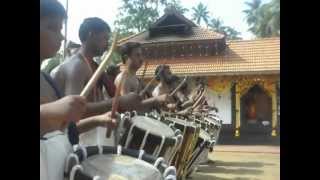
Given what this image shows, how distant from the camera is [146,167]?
1.41 metres

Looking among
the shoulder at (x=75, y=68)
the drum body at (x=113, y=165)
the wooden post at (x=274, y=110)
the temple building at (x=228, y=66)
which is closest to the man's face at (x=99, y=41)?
the shoulder at (x=75, y=68)

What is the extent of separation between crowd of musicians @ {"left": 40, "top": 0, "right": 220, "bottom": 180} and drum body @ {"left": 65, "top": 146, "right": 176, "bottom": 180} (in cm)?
4

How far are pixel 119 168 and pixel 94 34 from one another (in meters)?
0.89

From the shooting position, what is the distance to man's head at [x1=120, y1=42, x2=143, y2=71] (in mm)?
2797

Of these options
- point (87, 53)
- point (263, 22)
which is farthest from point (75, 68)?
point (263, 22)

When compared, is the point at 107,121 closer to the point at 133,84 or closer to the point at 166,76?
the point at 133,84

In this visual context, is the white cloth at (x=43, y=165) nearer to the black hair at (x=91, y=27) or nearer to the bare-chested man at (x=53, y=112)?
the bare-chested man at (x=53, y=112)

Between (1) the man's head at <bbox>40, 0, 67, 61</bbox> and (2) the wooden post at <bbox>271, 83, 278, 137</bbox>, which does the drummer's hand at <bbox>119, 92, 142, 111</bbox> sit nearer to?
(1) the man's head at <bbox>40, 0, 67, 61</bbox>

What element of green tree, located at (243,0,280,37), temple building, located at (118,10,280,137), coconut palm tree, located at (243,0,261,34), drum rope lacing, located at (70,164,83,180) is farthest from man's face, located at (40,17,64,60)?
coconut palm tree, located at (243,0,261,34)
